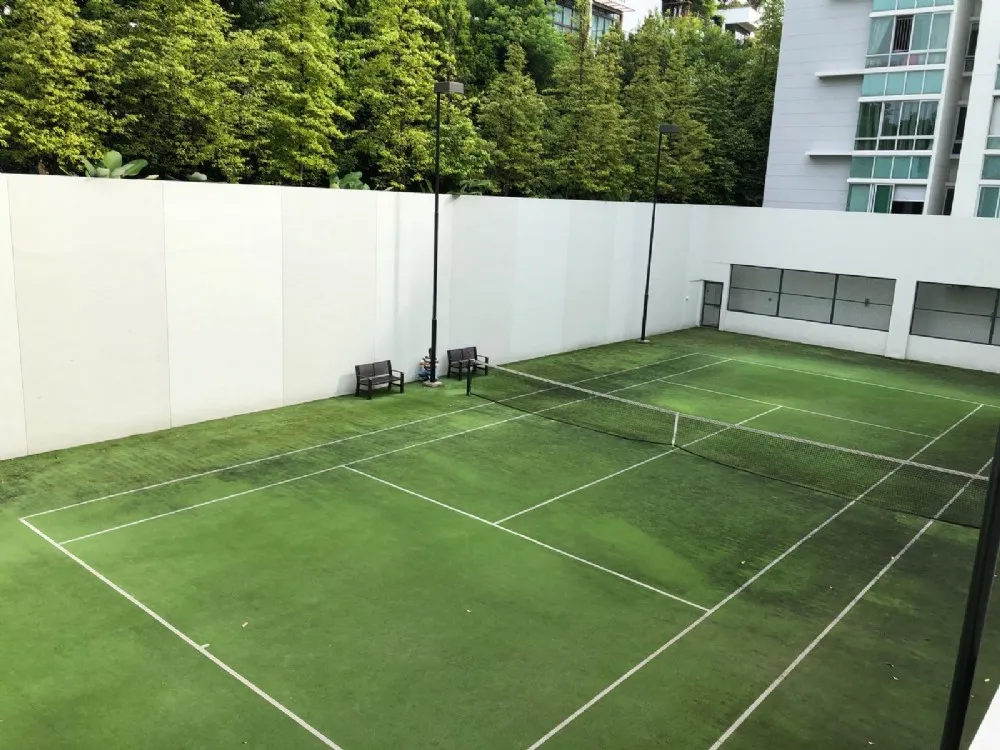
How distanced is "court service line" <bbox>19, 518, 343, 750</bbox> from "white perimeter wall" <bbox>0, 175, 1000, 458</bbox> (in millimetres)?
4445

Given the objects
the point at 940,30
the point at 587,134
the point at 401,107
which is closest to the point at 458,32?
the point at 587,134

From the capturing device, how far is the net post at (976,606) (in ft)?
15.1

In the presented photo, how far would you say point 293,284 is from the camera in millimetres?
18797

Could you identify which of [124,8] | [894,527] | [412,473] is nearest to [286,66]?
[124,8]

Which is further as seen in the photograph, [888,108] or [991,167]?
[888,108]

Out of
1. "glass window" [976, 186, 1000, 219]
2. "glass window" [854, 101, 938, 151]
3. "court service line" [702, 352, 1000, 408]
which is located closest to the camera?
"court service line" [702, 352, 1000, 408]

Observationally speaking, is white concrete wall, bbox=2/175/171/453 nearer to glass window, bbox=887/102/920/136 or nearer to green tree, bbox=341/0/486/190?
green tree, bbox=341/0/486/190

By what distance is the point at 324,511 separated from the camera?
42.5 feet

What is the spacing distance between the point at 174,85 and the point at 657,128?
23413 millimetres

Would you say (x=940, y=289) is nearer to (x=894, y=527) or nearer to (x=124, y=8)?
(x=894, y=527)

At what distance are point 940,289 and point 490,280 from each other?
1839cm

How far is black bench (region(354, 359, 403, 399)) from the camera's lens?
20.0 meters

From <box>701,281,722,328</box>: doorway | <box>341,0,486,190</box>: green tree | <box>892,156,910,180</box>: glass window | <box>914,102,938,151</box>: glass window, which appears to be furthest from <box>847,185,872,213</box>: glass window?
<box>341,0,486,190</box>: green tree

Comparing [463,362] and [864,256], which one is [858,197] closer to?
[864,256]
